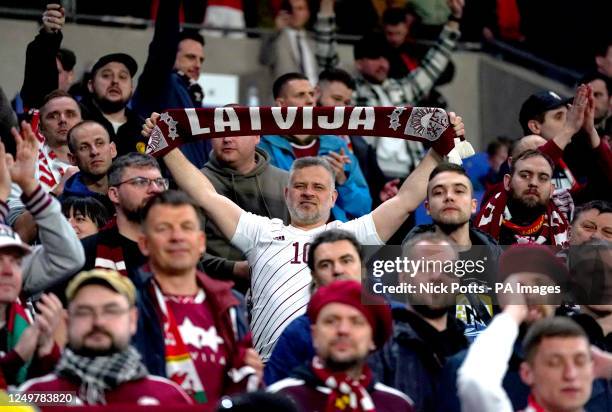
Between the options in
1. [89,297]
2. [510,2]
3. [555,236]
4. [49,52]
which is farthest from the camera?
[510,2]

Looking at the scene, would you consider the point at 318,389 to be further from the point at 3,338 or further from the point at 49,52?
the point at 49,52

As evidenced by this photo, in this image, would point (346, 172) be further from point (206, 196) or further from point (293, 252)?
point (293, 252)

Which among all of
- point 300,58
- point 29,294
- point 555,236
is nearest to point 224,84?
point 300,58

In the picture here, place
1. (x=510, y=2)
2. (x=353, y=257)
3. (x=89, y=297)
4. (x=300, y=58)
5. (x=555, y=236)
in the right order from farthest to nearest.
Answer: (x=510, y=2), (x=300, y=58), (x=555, y=236), (x=353, y=257), (x=89, y=297)

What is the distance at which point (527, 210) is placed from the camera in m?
9.45

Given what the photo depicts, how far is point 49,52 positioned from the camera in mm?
10211

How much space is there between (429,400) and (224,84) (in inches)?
283

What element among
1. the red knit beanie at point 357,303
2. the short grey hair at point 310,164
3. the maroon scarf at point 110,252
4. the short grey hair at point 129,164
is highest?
the short grey hair at point 310,164

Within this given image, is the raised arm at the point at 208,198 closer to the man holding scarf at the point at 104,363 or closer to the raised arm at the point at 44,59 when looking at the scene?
the raised arm at the point at 44,59

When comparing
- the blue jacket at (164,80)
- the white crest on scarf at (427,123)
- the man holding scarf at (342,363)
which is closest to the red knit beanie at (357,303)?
the man holding scarf at (342,363)

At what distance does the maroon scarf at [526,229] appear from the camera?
370 inches

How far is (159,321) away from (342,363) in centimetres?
81

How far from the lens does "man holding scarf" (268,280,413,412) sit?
6613mm

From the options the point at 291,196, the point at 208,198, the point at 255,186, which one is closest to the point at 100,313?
the point at 208,198
